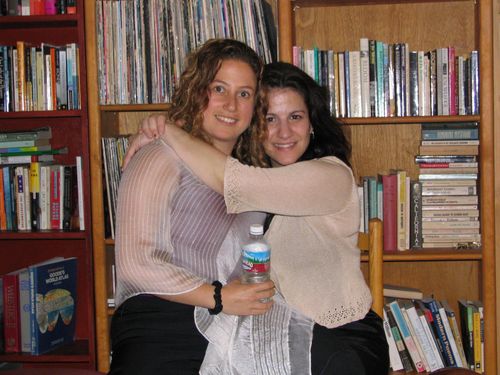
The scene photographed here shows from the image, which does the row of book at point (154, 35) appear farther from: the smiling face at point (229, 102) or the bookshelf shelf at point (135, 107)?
the smiling face at point (229, 102)

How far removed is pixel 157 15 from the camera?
96.3 inches

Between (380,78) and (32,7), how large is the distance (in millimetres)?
1350

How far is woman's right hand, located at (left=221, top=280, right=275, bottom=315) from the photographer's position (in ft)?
5.14

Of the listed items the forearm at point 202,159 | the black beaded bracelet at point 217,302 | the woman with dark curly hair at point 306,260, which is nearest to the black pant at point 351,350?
the woman with dark curly hair at point 306,260

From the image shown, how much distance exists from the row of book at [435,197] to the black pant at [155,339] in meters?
1.10

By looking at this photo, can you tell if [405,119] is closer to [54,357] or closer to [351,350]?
[351,350]

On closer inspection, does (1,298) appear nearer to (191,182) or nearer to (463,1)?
(191,182)

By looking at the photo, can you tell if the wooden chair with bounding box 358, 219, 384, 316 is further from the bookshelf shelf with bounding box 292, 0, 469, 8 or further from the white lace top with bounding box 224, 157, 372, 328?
the bookshelf shelf with bounding box 292, 0, 469, 8

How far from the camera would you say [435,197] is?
97.4 inches

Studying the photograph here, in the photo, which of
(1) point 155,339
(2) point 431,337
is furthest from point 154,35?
(2) point 431,337

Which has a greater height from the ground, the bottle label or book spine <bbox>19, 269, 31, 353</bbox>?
the bottle label

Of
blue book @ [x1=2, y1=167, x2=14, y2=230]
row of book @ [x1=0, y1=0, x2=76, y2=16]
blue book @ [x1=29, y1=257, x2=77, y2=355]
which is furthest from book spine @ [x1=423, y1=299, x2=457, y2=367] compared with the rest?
row of book @ [x1=0, y1=0, x2=76, y2=16]

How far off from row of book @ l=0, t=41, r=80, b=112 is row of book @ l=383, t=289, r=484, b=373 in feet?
4.97

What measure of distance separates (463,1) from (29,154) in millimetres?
1817
